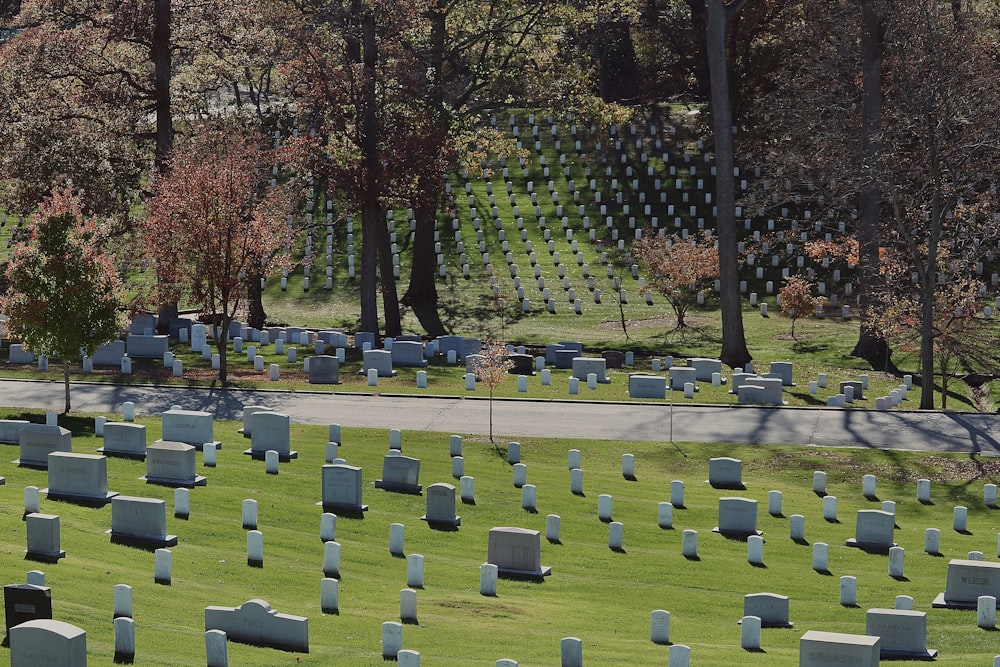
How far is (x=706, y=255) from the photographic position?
46.8 metres

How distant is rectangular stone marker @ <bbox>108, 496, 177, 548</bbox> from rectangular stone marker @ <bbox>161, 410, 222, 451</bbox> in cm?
680

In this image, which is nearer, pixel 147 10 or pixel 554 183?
pixel 147 10

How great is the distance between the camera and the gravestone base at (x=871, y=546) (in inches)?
943

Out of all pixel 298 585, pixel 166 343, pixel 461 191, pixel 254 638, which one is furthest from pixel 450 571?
pixel 461 191

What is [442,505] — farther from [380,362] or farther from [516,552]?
[380,362]

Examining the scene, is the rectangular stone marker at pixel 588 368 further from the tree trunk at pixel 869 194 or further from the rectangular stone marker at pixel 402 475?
A: the rectangular stone marker at pixel 402 475

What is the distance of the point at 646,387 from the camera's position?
120ft

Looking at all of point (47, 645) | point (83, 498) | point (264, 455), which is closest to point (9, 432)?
point (264, 455)

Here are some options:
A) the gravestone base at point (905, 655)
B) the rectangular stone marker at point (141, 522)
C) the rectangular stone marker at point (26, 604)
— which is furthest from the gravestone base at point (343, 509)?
the gravestone base at point (905, 655)

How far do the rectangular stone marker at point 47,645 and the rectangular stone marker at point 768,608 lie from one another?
9.37 m

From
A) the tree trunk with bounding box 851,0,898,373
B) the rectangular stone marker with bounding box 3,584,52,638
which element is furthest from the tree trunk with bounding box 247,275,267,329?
the rectangular stone marker with bounding box 3,584,52,638

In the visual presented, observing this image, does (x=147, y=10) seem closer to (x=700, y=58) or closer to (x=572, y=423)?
(x=572, y=423)

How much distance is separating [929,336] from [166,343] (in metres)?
21.3

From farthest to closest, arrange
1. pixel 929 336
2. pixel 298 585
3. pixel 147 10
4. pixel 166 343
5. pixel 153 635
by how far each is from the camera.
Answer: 1. pixel 147 10
2. pixel 166 343
3. pixel 929 336
4. pixel 298 585
5. pixel 153 635
